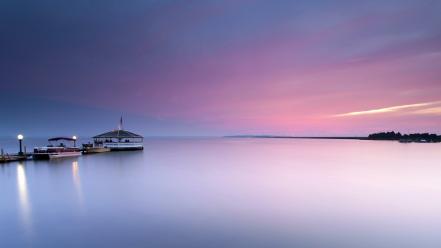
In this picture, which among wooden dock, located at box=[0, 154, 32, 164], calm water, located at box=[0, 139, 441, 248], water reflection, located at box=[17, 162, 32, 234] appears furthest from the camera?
wooden dock, located at box=[0, 154, 32, 164]

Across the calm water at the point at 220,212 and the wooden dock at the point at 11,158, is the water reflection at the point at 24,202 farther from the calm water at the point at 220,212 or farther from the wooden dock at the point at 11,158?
the wooden dock at the point at 11,158

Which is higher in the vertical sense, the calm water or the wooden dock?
the wooden dock


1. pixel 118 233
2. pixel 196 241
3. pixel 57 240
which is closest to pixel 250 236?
pixel 196 241

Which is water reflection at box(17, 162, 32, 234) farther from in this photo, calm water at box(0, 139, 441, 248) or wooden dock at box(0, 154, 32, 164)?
wooden dock at box(0, 154, 32, 164)

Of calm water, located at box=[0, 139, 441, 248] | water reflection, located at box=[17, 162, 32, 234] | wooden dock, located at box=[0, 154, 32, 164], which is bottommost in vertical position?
calm water, located at box=[0, 139, 441, 248]

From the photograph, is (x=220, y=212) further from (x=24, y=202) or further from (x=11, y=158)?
(x=11, y=158)

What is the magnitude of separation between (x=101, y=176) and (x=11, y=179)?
5929 millimetres

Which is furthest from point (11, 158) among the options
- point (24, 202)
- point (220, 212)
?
point (220, 212)

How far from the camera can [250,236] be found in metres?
8.28

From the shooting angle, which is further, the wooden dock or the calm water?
the wooden dock

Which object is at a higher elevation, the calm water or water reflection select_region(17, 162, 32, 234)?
water reflection select_region(17, 162, 32, 234)

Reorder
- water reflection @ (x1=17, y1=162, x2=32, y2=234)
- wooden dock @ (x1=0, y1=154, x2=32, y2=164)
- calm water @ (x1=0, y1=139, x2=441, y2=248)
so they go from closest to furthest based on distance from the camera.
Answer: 1. calm water @ (x1=0, y1=139, x2=441, y2=248)
2. water reflection @ (x1=17, y1=162, x2=32, y2=234)
3. wooden dock @ (x1=0, y1=154, x2=32, y2=164)

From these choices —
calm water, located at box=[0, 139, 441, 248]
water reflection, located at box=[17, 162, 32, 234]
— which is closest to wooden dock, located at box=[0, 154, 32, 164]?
water reflection, located at box=[17, 162, 32, 234]

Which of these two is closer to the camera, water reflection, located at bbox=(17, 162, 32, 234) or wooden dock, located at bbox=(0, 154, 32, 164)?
water reflection, located at bbox=(17, 162, 32, 234)
